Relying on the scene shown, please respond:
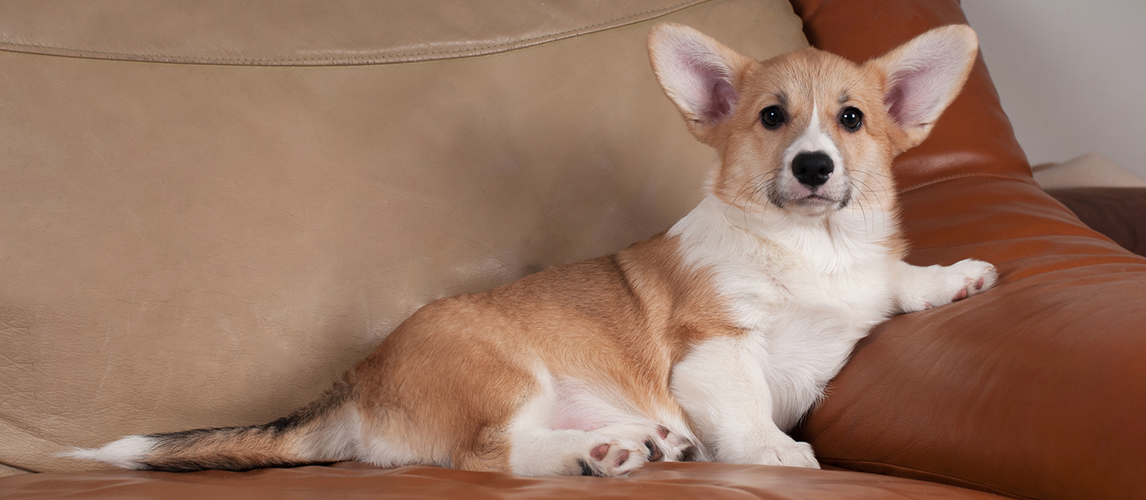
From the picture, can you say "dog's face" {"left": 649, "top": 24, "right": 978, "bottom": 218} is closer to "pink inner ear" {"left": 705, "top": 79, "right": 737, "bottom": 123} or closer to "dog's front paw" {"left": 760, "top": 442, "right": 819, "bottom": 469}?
"pink inner ear" {"left": 705, "top": 79, "right": 737, "bottom": 123}

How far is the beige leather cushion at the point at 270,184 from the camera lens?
1.84 metres

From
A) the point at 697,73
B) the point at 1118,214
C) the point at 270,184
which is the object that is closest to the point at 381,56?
the point at 270,184

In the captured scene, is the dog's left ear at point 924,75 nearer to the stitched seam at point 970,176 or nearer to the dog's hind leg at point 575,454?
the stitched seam at point 970,176

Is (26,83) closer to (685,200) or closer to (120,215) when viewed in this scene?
(120,215)

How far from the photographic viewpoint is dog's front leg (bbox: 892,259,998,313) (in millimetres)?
1789

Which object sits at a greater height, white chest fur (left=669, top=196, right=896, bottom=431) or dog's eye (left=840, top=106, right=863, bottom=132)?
dog's eye (left=840, top=106, right=863, bottom=132)

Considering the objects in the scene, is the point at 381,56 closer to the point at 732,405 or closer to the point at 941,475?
the point at 732,405

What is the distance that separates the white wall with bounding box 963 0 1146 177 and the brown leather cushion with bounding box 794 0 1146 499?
1714 millimetres

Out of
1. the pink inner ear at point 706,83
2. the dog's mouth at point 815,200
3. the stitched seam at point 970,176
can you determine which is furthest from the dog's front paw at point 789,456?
the stitched seam at point 970,176

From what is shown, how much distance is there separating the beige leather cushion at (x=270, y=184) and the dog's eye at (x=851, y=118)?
704 millimetres

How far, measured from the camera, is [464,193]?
7.41ft

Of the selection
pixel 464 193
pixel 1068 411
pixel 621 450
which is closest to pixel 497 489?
pixel 621 450

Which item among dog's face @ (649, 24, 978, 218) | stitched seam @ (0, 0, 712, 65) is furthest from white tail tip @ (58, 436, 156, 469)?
dog's face @ (649, 24, 978, 218)

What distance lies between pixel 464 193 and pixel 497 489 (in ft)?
3.98
